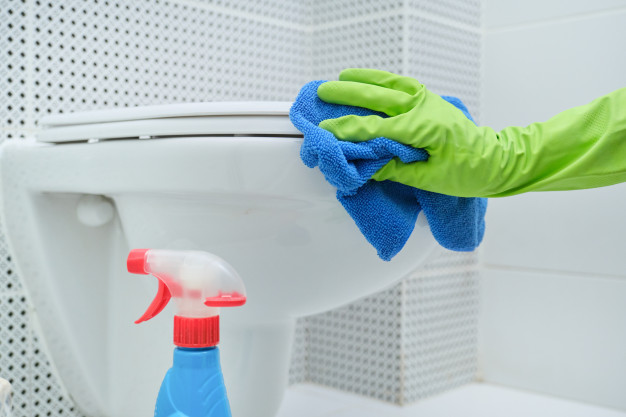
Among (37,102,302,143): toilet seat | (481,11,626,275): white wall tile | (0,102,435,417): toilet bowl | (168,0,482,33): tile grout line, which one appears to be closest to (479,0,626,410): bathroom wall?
(481,11,626,275): white wall tile

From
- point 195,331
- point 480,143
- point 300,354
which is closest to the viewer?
point 195,331

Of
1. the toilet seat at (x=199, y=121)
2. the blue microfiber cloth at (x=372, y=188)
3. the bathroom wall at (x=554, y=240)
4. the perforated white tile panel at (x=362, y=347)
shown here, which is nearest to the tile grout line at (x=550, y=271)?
the bathroom wall at (x=554, y=240)

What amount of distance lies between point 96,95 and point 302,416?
25.9 inches

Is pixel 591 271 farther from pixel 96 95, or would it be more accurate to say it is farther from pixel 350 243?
pixel 96 95

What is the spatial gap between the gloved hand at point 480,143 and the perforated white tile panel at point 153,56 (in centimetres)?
56

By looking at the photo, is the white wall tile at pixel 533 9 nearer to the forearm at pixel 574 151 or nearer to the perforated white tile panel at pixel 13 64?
the forearm at pixel 574 151

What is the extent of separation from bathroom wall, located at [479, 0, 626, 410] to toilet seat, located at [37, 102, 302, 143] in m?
0.80

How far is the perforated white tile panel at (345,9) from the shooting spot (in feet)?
4.38

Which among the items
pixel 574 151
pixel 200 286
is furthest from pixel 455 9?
pixel 200 286

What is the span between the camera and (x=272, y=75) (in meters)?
1.40

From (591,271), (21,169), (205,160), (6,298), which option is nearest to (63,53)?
(21,169)

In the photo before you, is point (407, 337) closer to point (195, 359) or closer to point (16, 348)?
point (16, 348)

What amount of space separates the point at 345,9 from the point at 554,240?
0.63 metres

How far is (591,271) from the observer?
1.28 m
